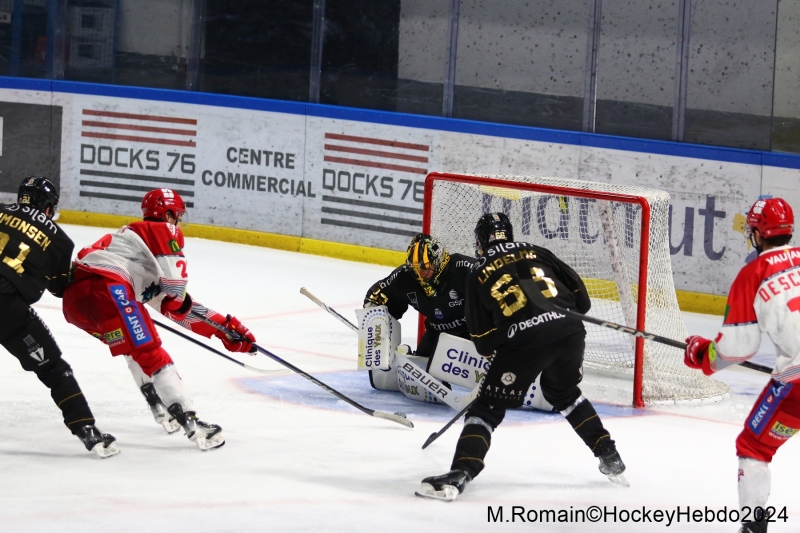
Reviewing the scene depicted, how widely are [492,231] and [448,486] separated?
3.16 ft

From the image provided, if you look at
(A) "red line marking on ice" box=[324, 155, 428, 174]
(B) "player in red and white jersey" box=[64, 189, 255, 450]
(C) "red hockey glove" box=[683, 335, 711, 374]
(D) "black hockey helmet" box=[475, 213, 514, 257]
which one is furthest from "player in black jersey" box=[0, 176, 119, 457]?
(A) "red line marking on ice" box=[324, 155, 428, 174]

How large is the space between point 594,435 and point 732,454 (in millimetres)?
953

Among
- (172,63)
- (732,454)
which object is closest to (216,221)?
(172,63)

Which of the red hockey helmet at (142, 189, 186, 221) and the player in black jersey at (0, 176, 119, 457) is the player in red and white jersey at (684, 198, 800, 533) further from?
the player in black jersey at (0, 176, 119, 457)

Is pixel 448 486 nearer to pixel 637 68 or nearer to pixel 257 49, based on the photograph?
pixel 637 68

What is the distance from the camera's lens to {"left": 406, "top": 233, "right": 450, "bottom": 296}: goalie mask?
214 inches

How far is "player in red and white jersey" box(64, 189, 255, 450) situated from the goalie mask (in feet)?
3.64

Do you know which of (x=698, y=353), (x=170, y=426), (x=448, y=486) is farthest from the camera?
(x=170, y=426)

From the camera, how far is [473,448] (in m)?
4.16

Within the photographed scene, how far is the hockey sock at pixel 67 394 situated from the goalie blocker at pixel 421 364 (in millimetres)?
1504

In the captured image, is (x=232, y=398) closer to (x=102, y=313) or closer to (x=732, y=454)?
(x=102, y=313)

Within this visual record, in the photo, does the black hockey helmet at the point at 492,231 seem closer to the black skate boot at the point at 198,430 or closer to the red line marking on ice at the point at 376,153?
the black skate boot at the point at 198,430

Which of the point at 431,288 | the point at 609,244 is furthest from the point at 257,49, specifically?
the point at 431,288

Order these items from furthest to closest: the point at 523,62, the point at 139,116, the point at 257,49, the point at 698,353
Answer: the point at 139,116, the point at 257,49, the point at 523,62, the point at 698,353
